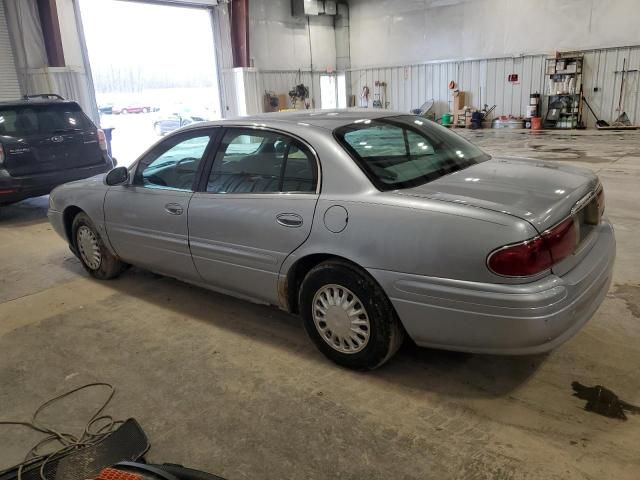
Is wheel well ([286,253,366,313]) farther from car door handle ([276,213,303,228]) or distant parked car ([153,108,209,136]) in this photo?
distant parked car ([153,108,209,136])

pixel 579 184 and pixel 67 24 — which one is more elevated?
pixel 67 24

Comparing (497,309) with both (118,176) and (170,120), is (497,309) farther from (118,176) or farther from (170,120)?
(170,120)

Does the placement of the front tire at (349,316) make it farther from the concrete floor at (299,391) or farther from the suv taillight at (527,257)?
the suv taillight at (527,257)

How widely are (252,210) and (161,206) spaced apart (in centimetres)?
95

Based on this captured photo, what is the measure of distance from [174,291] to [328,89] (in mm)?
18055

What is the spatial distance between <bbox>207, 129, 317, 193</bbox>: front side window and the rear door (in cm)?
486

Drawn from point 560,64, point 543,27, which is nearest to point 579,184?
point 560,64

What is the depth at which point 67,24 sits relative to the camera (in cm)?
1152

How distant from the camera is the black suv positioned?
6887 millimetres

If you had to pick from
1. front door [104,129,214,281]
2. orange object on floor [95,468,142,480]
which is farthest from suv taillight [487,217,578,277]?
front door [104,129,214,281]

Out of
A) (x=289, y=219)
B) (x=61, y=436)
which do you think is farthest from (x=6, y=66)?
(x=61, y=436)

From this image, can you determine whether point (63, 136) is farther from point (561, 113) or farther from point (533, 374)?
point (561, 113)

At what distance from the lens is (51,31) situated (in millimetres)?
11125

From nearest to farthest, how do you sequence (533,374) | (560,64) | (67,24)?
(533,374) < (67,24) < (560,64)
